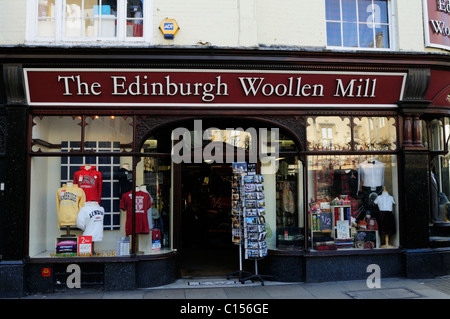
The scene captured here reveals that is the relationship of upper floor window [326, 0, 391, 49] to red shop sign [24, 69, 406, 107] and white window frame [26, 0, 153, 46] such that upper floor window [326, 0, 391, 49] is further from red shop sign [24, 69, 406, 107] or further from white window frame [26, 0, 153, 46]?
white window frame [26, 0, 153, 46]

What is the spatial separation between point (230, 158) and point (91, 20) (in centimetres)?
400


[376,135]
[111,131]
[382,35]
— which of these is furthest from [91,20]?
[376,135]

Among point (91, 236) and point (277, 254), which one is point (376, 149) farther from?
point (91, 236)

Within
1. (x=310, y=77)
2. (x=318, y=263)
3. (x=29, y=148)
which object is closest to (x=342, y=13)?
(x=310, y=77)

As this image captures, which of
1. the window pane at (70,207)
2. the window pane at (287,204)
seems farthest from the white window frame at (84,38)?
the window pane at (287,204)

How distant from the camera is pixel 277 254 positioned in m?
8.26

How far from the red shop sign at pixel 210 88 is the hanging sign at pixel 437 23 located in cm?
122

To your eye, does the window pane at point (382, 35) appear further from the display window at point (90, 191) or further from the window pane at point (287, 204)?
the display window at point (90, 191)

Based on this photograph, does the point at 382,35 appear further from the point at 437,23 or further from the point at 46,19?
the point at 46,19

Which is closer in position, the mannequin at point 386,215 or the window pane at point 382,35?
the mannequin at point 386,215

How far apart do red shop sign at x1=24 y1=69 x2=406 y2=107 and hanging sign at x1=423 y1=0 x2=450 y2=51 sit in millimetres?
1219

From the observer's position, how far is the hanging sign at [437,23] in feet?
28.1

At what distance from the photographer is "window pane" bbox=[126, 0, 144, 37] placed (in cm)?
798

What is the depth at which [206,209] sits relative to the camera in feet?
40.0
